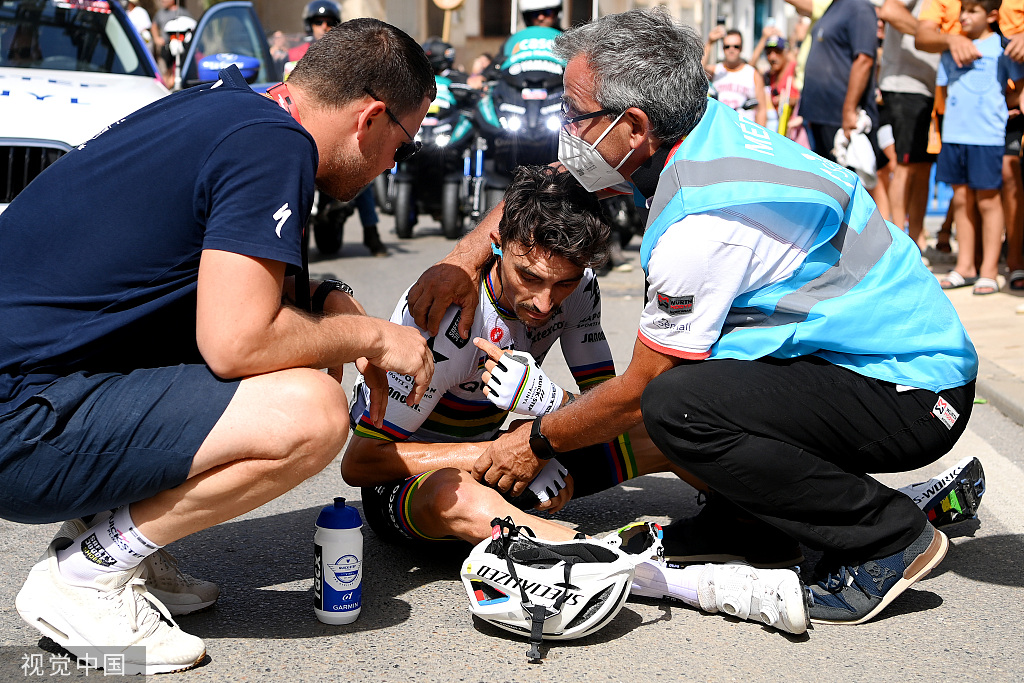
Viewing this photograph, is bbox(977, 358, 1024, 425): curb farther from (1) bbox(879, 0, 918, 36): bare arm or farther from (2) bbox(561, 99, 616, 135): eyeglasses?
(1) bbox(879, 0, 918, 36): bare arm

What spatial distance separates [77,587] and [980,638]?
7.36 ft

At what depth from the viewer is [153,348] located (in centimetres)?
250

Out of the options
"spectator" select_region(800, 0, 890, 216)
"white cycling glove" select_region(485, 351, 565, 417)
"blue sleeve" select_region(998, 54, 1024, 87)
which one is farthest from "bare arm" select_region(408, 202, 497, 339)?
"spectator" select_region(800, 0, 890, 216)

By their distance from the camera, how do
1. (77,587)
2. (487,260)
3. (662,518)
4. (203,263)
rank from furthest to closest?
(662,518) < (487,260) < (77,587) < (203,263)

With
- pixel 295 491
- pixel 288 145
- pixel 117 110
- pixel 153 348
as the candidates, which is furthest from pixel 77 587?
pixel 117 110

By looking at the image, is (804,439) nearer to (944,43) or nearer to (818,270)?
(818,270)

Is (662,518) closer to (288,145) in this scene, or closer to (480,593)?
(480,593)

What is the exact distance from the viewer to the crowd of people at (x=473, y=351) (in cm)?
231

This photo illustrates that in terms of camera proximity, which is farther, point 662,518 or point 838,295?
point 662,518

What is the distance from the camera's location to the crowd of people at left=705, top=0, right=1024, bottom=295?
6.84 meters

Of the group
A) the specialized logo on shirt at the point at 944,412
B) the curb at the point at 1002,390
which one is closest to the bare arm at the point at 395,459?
the specialized logo on shirt at the point at 944,412

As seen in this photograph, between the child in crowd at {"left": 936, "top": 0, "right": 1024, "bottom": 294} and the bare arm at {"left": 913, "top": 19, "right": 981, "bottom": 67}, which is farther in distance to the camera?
the bare arm at {"left": 913, "top": 19, "right": 981, "bottom": 67}

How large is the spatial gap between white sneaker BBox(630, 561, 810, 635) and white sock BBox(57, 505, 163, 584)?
1.31 metres

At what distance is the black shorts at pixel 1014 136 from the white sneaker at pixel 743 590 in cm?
514
